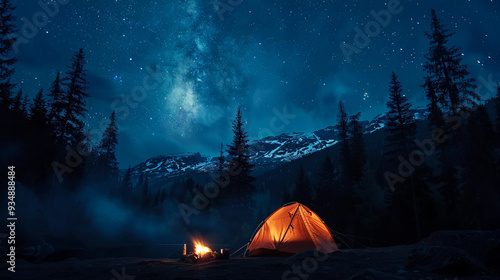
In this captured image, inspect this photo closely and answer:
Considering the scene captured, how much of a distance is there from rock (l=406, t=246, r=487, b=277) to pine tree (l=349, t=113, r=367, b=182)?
28.0 m

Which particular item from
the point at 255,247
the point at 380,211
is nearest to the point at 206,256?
the point at 255,247

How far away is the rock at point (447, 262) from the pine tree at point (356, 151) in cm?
2802

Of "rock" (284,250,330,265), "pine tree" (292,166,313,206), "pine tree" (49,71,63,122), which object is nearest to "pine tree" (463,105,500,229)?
"rock" (284,250,330,265)

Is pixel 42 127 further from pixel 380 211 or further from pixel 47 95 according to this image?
pixel 380 211

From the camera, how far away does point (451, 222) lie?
25.6 meters

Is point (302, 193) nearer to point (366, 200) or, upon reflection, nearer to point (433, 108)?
point (366, 200)

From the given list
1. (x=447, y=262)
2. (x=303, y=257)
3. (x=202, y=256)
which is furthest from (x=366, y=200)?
(x=447, y=262)

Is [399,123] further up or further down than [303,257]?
further up

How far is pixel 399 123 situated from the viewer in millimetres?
25234

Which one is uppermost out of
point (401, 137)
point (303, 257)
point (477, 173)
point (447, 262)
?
point (401, 137)

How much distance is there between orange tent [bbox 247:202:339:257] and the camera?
12102mm

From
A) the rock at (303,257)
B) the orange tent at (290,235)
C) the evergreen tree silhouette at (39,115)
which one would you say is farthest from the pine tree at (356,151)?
the evergreen tree silhouette at (39,115)

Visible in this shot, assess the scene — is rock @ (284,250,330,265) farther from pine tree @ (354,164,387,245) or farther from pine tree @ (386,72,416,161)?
pine tree @ (354,164,387,245)

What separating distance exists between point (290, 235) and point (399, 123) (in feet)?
63.0
